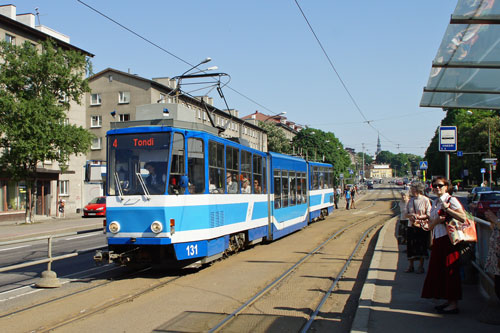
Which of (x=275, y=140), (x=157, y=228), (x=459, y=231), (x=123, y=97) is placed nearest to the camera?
(x=459, y=231)

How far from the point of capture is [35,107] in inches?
1136

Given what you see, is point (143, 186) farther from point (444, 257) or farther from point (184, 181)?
point (444, 257)

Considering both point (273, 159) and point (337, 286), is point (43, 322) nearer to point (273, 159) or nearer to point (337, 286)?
point (337, 286)

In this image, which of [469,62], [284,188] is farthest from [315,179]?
[469,62]

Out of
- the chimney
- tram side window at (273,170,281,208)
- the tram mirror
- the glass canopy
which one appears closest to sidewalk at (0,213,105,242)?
tram side window at (273,170,281,208)

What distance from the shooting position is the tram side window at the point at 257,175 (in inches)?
Result: 557

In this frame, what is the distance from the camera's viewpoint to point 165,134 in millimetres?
9781

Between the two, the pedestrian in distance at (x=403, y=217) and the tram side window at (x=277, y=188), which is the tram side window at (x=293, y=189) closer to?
the tram side window at (x=277, y=188)

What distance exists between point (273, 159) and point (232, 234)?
426cm

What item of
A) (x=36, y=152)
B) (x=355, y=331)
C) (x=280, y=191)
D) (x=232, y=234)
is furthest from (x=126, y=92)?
(x=355, y=331)

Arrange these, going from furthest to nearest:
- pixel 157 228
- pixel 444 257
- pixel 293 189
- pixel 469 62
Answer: pixel 293 189 → pixel 157 228 → pixel 469 62 → pixel 444 257

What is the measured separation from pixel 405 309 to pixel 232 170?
6.24m

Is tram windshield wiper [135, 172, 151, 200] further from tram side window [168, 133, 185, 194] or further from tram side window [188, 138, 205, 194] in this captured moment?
tram side window [188, 138, 205, 194]

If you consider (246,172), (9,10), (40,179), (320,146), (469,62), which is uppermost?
(9,10)
